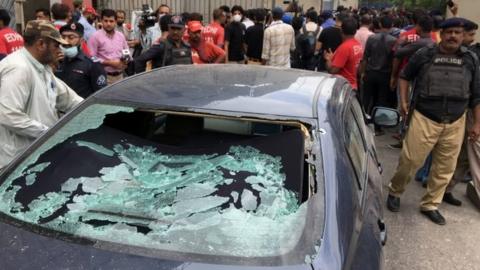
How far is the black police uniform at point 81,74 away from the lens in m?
4.29

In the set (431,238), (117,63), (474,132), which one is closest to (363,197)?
(431,238)

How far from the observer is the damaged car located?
1.60 meters

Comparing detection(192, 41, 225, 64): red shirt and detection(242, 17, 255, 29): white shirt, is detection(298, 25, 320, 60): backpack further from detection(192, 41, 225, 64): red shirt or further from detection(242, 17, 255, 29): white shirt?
detection(192, 41, 225, 64): red shirt

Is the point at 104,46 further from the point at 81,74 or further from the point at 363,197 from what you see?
the point at 363,197

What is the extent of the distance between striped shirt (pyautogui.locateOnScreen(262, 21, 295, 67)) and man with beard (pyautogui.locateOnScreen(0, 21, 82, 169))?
4787mm

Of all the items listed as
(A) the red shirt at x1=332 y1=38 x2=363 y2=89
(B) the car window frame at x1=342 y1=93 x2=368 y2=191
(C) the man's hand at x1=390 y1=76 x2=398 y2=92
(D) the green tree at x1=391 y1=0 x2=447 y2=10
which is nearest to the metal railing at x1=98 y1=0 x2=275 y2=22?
(C) the man's hand at x1=390 y1=76 x2=398 y2=92

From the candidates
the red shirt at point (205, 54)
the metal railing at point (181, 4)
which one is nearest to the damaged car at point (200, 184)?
the red shirt at point (205, 54)

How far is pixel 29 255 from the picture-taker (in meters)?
1.56

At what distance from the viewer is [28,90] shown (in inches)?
117

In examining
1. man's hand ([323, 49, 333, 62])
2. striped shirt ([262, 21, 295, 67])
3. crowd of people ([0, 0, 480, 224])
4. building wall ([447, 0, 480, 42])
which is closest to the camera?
crowd of people ([0, 0, 480, 224])

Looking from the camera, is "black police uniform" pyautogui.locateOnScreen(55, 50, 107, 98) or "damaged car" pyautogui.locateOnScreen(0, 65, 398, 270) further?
"black police uniform" pyautogui.locateOnScreen(55, 50, 107, 98)

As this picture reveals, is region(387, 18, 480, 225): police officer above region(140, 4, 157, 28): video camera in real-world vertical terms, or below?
below

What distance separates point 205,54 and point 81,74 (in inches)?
87.2

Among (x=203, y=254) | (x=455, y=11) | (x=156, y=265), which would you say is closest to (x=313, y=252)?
(x=203, y=254)
